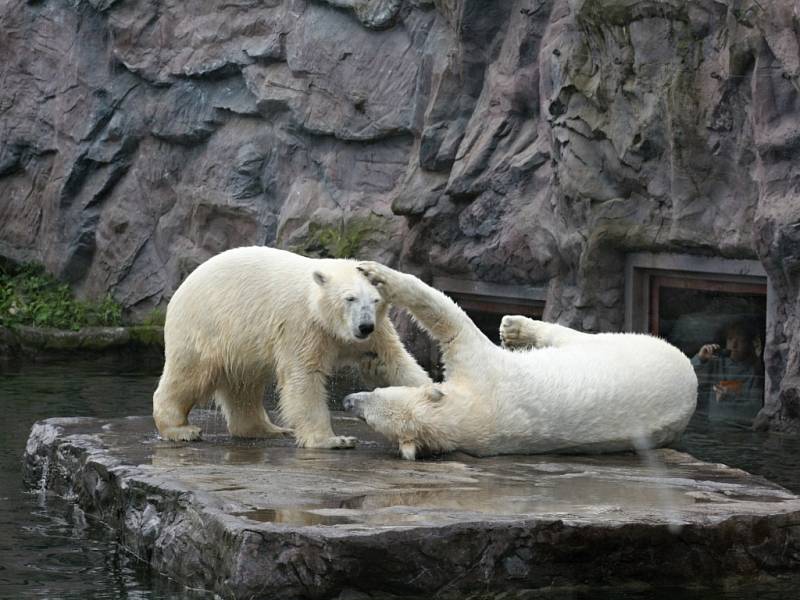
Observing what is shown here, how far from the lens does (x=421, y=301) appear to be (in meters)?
6.34

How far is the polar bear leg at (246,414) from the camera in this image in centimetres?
694

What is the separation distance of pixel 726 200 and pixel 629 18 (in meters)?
1.52

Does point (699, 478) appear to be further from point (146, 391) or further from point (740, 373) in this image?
point (146, 391)

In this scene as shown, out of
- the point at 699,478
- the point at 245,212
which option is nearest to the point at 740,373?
the point at 699,478

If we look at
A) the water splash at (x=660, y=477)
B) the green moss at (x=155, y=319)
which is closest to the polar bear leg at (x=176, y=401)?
the water splash at (x=660, y=477)

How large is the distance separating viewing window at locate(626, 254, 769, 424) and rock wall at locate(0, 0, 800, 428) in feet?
0.65

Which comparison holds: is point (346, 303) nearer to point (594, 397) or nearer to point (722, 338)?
point (594, 397)

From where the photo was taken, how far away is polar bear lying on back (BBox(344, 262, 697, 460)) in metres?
6.09

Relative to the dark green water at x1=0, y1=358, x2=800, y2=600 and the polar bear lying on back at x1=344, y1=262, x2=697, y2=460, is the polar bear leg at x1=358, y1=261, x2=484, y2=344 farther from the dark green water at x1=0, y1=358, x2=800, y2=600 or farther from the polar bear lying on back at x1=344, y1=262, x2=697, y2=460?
the dark green water at x1=0, y1=358, x2=800, y2=600

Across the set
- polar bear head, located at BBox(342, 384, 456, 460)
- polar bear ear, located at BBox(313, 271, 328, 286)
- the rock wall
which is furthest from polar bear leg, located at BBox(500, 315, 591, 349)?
the rock wall

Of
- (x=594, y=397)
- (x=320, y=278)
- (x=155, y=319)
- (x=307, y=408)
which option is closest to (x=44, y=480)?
(x=307, y=408)

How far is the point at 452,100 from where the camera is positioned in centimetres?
1238

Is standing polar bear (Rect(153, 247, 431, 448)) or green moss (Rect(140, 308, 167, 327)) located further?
green moss (Rect(140, 308, 167, 327))

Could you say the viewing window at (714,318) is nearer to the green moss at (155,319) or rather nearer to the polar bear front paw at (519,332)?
the polar bear front paw at (519,332)
